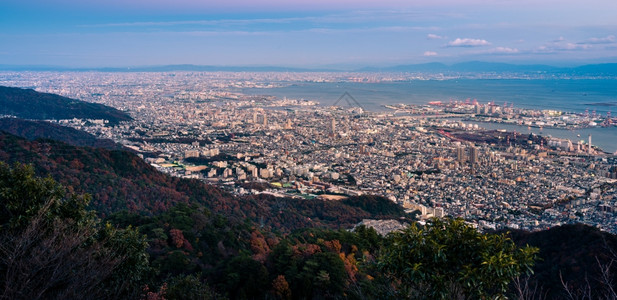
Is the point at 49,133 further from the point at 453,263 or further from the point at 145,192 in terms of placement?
the point at 453,263

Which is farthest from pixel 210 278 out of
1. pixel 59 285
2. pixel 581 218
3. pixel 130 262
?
pixel 581 218

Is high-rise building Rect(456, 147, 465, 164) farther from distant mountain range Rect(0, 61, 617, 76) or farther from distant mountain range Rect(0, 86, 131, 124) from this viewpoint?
distant mountain range Rect(0, 61, 617, 76)

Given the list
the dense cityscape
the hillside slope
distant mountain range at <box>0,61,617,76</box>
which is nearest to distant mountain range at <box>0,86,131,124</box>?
the dense cityscape

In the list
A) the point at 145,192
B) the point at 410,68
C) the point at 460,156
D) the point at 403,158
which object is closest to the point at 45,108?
the point at 145,192

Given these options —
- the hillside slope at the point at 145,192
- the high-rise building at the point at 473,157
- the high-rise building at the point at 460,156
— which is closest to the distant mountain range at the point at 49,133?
the hillside slope at the point at 145,192

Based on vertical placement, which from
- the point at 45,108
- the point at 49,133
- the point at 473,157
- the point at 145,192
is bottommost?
the point at 473,157

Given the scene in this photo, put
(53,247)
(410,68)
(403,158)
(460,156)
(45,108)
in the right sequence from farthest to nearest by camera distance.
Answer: (410,68) < (45,108) < (403,158) < (460,156) < (53,247)
